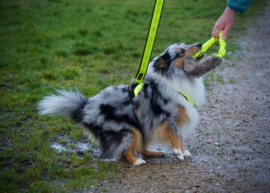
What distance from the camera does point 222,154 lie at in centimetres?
358

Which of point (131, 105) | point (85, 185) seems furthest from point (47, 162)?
point (131, 105)

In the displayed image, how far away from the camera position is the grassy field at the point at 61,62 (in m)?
3.24

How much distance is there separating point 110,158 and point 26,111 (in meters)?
2.10

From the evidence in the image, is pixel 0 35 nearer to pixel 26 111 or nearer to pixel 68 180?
pixel 26 111

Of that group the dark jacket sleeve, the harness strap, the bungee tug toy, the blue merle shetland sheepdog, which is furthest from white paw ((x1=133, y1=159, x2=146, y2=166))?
the dark jacket sleeve

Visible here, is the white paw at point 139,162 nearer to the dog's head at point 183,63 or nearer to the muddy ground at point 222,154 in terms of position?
the muddy ground at point 222,154

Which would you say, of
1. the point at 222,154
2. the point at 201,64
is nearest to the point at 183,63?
the point at 201,64

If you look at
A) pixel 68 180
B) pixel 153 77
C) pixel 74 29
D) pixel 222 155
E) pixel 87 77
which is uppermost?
pixel 74 29

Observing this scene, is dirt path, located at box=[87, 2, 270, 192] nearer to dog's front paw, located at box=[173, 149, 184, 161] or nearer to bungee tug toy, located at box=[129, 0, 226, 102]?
dog's front paw, located at box=[173, 149, 184, 161]

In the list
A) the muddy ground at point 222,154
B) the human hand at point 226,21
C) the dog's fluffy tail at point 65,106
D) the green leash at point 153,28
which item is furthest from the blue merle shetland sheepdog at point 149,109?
the green leash at point 153,28

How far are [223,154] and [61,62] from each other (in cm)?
494

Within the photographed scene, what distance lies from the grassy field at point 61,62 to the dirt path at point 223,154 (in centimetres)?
44

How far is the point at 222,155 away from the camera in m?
3.55

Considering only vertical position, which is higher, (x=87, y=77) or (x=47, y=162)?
(x=87, y=77)
